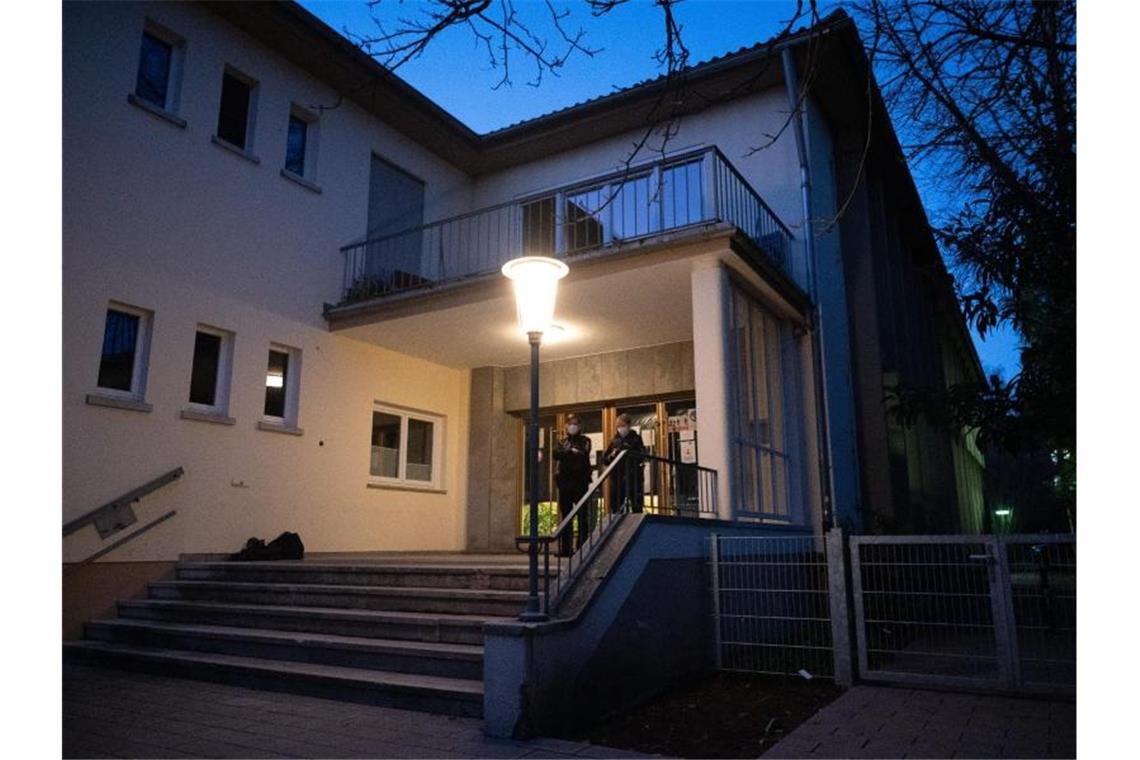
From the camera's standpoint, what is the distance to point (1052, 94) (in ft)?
14.8

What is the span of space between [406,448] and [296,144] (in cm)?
462

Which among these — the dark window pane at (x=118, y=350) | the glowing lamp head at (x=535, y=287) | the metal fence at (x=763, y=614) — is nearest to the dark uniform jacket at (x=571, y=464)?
the metal fence at (x=763, y=614)

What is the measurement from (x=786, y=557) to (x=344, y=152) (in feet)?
26.7

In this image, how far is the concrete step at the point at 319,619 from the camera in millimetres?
5770

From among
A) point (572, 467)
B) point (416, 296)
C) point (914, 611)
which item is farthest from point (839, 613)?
point (416, 296)

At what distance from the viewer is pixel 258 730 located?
4594 millimetres

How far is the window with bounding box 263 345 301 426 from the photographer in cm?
960

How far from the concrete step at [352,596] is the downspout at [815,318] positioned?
494cm

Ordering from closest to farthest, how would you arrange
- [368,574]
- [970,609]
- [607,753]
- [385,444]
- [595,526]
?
[607,753] < [970,609] < [595,526] < [368,574] < [385,444]

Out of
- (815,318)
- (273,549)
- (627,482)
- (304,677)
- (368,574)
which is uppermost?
(815,318)

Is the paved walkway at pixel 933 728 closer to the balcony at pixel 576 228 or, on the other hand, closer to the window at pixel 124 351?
the balcony at pixel 576 228

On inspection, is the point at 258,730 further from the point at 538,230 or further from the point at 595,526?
the point at 538,230
